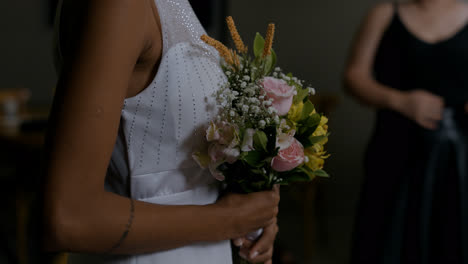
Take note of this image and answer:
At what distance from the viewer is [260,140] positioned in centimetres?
72

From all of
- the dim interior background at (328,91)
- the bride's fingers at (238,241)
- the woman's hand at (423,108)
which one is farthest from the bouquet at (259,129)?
the dim interior background at (328,91)

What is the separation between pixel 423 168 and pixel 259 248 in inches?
45.6

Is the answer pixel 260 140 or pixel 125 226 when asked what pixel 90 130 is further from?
pixel 260 140

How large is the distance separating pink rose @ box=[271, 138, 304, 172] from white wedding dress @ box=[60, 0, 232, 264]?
138 millimetres

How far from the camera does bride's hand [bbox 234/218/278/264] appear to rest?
0.85 meters

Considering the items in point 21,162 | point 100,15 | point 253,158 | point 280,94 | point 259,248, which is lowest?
point 21,162

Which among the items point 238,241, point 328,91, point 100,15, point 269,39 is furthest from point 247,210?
point 328,91

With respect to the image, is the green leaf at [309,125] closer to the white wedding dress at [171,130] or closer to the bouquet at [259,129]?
the bouquet at [259,129]

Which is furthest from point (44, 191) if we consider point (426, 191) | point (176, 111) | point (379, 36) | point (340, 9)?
point (340, 9)

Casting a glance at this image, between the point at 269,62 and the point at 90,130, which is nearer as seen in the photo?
the point at 90,130

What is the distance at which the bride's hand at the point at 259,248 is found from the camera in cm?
85

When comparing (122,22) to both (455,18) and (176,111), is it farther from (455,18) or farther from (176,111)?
(455,18)

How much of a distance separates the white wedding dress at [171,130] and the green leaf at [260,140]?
0.09m

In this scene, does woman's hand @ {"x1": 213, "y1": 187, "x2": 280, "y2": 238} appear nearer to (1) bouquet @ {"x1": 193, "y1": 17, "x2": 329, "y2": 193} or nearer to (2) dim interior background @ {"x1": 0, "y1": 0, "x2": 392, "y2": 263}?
(1) bouquet @ {"x1": 193, "y1": 17, "x2": 329, "y2": 193}
